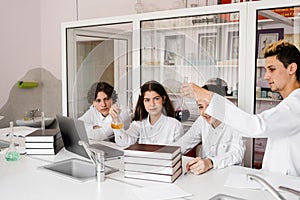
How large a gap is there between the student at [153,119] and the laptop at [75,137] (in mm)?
220

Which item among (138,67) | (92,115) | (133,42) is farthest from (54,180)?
(133,42)

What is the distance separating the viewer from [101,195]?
1.28 meters

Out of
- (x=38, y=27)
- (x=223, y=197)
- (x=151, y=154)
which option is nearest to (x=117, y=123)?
(x=151, y=154)

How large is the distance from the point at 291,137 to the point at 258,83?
356mm

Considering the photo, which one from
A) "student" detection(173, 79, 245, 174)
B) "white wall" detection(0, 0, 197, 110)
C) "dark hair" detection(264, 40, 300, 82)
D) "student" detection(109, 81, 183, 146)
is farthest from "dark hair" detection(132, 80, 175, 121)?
"white wall" detection(0, 0, 197, 110)

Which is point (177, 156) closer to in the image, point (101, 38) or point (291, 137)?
point (291, 137)

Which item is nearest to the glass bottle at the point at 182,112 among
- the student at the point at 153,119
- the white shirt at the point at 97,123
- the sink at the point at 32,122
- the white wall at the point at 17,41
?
the student at the point at 153,119

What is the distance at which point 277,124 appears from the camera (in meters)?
1.35

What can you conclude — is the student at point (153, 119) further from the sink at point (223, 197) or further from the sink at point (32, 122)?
the sink at point (32, 122)

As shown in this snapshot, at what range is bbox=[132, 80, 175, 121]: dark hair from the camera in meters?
1.48

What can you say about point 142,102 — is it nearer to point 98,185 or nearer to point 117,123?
point 117,123

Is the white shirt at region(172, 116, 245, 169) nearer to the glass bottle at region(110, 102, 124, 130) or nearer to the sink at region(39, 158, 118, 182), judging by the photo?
the glass bottle at region(110, 102, 124, 130)

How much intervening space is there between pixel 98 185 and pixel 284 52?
1.08m

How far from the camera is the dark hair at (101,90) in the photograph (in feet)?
5.45
